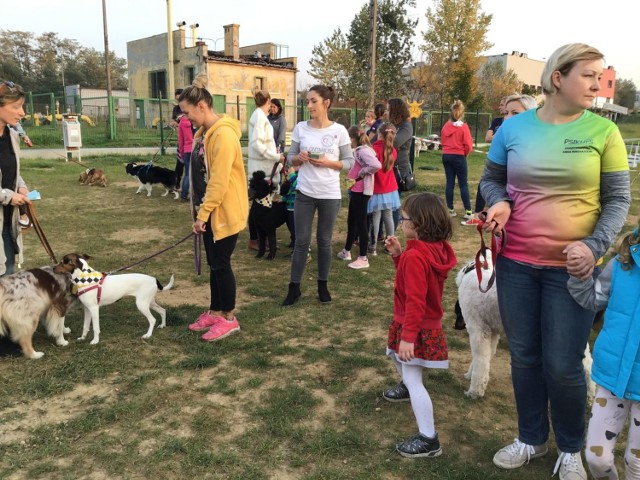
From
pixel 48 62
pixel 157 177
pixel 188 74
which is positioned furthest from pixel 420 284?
pixel 48 62

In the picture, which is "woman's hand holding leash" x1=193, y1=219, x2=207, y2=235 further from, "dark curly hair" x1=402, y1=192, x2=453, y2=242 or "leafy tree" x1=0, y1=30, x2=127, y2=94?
"leafy tree" x1=0, y1=30, x2=127, y2=94

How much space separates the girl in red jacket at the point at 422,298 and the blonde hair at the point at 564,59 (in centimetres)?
80

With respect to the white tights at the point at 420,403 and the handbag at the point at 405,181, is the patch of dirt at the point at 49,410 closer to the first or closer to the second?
the white tights at the point at 420,403

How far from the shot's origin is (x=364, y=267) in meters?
6.12

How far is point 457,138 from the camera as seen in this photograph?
27.3 ft

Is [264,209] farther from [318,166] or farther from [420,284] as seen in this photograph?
[420,284]

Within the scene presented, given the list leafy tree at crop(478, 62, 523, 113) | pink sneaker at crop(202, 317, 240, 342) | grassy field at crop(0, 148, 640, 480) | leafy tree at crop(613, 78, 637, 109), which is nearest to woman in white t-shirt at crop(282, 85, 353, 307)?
grassy field at crop(0, 148, 640, 480)

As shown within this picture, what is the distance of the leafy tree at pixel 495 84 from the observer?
120 ft

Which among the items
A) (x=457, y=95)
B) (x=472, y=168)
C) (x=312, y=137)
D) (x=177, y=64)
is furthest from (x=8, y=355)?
(x=177, y=64)

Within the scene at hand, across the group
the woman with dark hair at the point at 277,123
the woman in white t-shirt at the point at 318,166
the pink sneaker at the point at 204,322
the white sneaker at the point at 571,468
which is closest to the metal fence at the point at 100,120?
the woman with dark hair at the point at 277,123

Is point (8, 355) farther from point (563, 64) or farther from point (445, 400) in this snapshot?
point (563, 64)

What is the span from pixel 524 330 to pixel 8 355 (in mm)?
3598

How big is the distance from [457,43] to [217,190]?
3298 centimetres

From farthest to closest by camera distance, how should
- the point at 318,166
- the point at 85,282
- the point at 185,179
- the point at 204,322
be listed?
1. the point at 185,179
2. the point at 318,166
3. the point at 204,322
4. the point at 85,282
